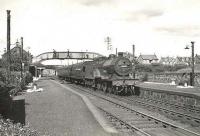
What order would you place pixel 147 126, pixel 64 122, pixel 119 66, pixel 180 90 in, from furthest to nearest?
pixel 180 90 < pixel 119 66 < pixel 64 122 < pixel 147 126

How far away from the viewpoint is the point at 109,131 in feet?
38.1

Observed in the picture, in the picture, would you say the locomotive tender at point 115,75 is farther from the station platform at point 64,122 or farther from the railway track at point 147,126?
the railway track at point 147,126

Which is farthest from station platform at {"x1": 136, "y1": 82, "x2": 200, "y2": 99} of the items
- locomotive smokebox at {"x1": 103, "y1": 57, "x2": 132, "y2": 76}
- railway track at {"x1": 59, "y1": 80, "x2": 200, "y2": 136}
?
railway track at {"x1": 59, "y1": 80, "x2": 200, "y2": 136}

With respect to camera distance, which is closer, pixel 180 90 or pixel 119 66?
pixel 119 66

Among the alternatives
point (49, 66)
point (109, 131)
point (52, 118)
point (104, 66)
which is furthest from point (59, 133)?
point (49, 66)

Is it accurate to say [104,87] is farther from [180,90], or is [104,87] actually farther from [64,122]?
[64,122]

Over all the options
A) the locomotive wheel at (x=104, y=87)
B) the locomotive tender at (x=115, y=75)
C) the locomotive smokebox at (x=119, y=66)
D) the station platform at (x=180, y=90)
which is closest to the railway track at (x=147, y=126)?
the station platform at (x=180, y=90)

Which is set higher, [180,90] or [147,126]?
[180,90]

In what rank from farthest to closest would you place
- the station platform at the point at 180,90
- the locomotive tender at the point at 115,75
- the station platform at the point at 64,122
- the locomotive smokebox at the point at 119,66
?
the locomotive smokebox at the point at 119,66 → the locomotive tender at the point at 115,75 → the station platform at the point at 180,90 → the station platform at the point at 64,122

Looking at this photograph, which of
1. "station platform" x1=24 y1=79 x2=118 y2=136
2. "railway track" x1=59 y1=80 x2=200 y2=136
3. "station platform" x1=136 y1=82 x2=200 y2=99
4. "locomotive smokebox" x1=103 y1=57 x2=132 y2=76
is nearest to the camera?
"station platform" x1=24 y1=79 x2=118 y2=136

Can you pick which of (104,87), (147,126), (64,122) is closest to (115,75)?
(104,87)

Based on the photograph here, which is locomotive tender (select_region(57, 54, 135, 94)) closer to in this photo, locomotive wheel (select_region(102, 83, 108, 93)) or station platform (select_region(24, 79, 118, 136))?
locomotive wheel (select_region(102, 83, 108, 93))

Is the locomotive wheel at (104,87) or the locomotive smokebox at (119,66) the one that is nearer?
the locomotive smokebox at (119,66)

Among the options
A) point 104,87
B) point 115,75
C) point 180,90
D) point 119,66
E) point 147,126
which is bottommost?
point 147,126
